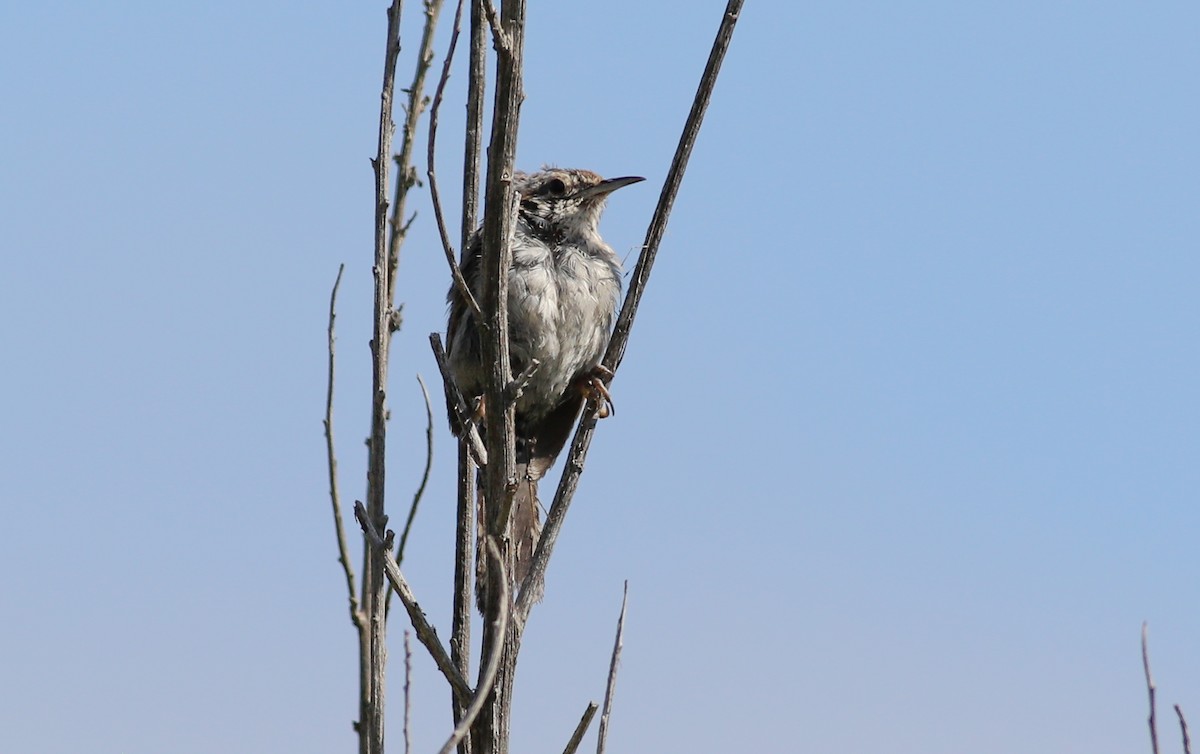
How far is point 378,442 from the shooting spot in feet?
8.39

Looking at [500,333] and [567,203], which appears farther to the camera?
[567,203]

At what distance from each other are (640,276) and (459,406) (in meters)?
0.54

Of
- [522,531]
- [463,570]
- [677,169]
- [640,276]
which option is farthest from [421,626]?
[522,531]

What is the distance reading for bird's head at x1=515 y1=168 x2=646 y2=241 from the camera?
16.2 ft

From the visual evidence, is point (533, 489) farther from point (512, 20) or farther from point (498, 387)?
point (512, 20)

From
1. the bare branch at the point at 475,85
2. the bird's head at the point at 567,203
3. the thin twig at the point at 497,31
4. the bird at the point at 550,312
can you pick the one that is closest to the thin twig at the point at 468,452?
the bare branch at the point at 475,85

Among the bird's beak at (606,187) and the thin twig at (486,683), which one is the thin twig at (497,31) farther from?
the bird's beak at (606,187)

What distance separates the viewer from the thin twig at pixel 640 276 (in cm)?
261

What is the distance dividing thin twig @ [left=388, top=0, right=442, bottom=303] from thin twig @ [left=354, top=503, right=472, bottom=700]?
0.59 metres

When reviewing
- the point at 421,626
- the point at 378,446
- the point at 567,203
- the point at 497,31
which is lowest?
the point at 421,626

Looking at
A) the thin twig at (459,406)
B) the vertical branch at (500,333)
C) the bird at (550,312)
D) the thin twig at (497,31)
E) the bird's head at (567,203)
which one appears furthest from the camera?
the bird's head at (567,203)

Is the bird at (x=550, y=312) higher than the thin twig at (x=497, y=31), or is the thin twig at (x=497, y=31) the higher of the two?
the bird at (x=550, y=312)

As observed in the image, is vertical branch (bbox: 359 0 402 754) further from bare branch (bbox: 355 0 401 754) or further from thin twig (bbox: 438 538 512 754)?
thin twig (bbox: 438 538 512 754)

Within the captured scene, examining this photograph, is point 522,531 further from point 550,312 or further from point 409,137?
point 409,137
